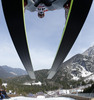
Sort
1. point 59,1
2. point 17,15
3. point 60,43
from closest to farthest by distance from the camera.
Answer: point 17,15 < point 59,1 < point 60,43

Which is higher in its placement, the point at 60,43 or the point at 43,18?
the point at 43,18

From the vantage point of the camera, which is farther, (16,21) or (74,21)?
(74,21)

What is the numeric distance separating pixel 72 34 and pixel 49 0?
9.26 ft

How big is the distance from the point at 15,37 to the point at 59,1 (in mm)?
3744

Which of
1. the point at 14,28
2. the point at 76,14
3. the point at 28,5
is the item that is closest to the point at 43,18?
the point at 28,5

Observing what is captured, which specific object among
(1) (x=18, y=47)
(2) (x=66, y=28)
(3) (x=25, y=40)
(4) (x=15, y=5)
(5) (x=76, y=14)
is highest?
(4) (x=15, y=5)

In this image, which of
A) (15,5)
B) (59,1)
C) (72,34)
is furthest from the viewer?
(72,34)

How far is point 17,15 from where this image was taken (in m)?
7.44

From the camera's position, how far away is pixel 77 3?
6.99m

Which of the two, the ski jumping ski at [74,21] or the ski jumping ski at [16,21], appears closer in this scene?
the ski jumping ski at [16,21]

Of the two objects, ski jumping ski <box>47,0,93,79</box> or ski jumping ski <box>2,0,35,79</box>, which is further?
ski jumping ski <box>47,0,93,79</box>

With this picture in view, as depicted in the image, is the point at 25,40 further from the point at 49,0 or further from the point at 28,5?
the point at 49,0

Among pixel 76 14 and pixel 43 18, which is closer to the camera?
pixel 76 14

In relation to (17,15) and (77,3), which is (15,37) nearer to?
(17,15)
